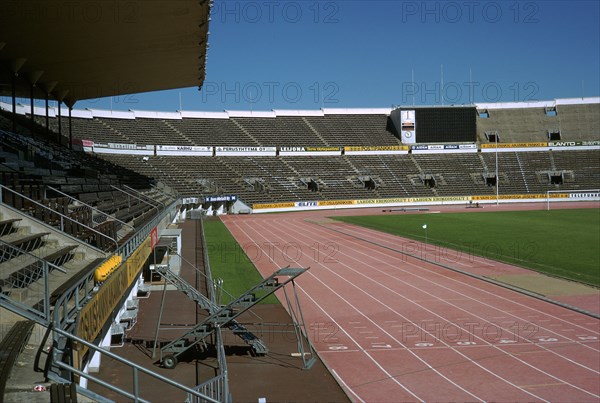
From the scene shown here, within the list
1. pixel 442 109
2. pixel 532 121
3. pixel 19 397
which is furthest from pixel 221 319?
pixel 532 121

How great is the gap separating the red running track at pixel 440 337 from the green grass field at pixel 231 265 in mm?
991

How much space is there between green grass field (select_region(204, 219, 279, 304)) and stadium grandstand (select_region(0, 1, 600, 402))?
1.09 metres

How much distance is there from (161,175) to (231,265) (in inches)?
1348

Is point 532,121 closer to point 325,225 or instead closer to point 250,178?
point 250,178

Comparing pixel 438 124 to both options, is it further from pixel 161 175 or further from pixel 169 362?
pixel 169 362

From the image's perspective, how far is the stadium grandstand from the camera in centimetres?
735

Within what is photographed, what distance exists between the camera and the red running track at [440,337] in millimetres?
10562

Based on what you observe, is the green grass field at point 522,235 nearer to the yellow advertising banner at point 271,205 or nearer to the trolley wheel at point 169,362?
the yellow advertising banner at point 271,205

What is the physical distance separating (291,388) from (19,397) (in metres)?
6.52

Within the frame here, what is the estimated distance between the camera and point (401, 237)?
112ft

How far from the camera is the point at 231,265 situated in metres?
24.5

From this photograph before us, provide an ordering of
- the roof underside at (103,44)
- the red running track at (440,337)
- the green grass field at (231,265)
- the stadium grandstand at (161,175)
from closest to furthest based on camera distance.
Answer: the stadium grandstand at (161,175), the red running track at (440,337), the roof underside at (103,44), the green grass field at (231,265)

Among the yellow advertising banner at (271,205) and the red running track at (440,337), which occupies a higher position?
the yellow advertising banner at (271,205)

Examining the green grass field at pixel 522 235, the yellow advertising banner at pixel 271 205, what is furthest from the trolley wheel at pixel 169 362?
the yellow advertising banner at pixel 271 205
